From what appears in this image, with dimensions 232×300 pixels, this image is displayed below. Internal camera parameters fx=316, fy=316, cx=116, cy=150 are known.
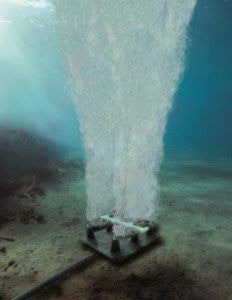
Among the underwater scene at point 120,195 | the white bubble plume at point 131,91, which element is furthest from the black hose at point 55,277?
the white bubble plume at point 131,91

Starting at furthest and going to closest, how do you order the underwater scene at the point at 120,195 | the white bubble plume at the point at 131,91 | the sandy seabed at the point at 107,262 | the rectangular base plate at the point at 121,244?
the white bubble plume at the point at 131,91, the rectangular base plate at the point at 121,244, the underwater scene at the point at 120,195, the sandy seabed at the point at 107,262

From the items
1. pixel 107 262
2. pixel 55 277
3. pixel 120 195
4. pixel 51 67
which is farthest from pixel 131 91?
pixel 51 67

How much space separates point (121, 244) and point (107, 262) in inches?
20.5

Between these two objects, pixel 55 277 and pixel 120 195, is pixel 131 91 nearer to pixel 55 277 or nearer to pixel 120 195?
pixel 120 195

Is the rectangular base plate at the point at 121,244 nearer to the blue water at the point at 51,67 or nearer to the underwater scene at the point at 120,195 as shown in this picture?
the underwater scene at the point at 120,195

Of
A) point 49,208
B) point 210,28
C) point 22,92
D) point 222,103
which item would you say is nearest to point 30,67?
point 22,92

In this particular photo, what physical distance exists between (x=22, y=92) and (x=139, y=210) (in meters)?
34.8

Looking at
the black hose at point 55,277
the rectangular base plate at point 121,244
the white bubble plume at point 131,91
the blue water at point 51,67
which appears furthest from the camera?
the blue water at point 51,67

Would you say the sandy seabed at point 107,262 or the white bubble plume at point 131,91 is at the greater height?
the white bubble plume at point 131,91

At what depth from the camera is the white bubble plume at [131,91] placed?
23.6 ft

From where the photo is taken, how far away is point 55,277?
482 cm

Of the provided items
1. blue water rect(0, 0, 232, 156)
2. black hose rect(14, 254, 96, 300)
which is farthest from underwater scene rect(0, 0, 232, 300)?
blue water rect(0, 0, 232, 156)

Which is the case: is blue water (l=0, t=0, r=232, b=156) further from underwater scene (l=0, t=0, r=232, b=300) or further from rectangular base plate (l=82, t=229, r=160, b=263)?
rectangular base plate (l=82, t=229, r=160, b=263)

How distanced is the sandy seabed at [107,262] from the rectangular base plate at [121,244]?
0.13 meters
